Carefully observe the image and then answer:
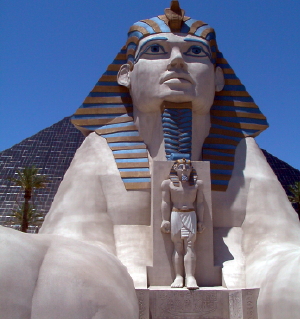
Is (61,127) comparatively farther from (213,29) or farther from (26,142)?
(213,29)

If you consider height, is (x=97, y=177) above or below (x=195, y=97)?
below

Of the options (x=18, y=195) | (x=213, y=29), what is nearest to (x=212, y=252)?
(x=213, y=29)

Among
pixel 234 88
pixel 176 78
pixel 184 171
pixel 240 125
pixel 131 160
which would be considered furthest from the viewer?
pixel 234 88

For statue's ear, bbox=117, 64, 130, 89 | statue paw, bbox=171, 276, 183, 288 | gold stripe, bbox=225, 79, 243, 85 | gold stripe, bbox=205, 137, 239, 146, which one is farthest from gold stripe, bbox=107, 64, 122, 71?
statue paw, bbox=171, 276, 183, 288

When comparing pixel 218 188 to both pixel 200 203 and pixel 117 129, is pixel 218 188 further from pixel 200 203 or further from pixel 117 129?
pixel 117 129

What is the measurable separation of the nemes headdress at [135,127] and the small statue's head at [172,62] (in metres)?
0.02

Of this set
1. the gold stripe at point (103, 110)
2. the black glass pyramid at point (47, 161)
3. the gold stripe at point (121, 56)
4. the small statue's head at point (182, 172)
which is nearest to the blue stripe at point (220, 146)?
the small statue's head at point (182, 172)

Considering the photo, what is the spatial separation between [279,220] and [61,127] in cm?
3681

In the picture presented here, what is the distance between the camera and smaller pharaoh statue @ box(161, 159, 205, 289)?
19.9 ft

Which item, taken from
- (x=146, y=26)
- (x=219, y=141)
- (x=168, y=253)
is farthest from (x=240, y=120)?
(x=168, y=253)

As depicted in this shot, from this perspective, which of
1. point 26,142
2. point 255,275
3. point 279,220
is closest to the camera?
point 255,275

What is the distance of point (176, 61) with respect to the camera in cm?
698

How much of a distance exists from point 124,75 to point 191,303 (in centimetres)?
416

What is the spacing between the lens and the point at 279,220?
660 cm
